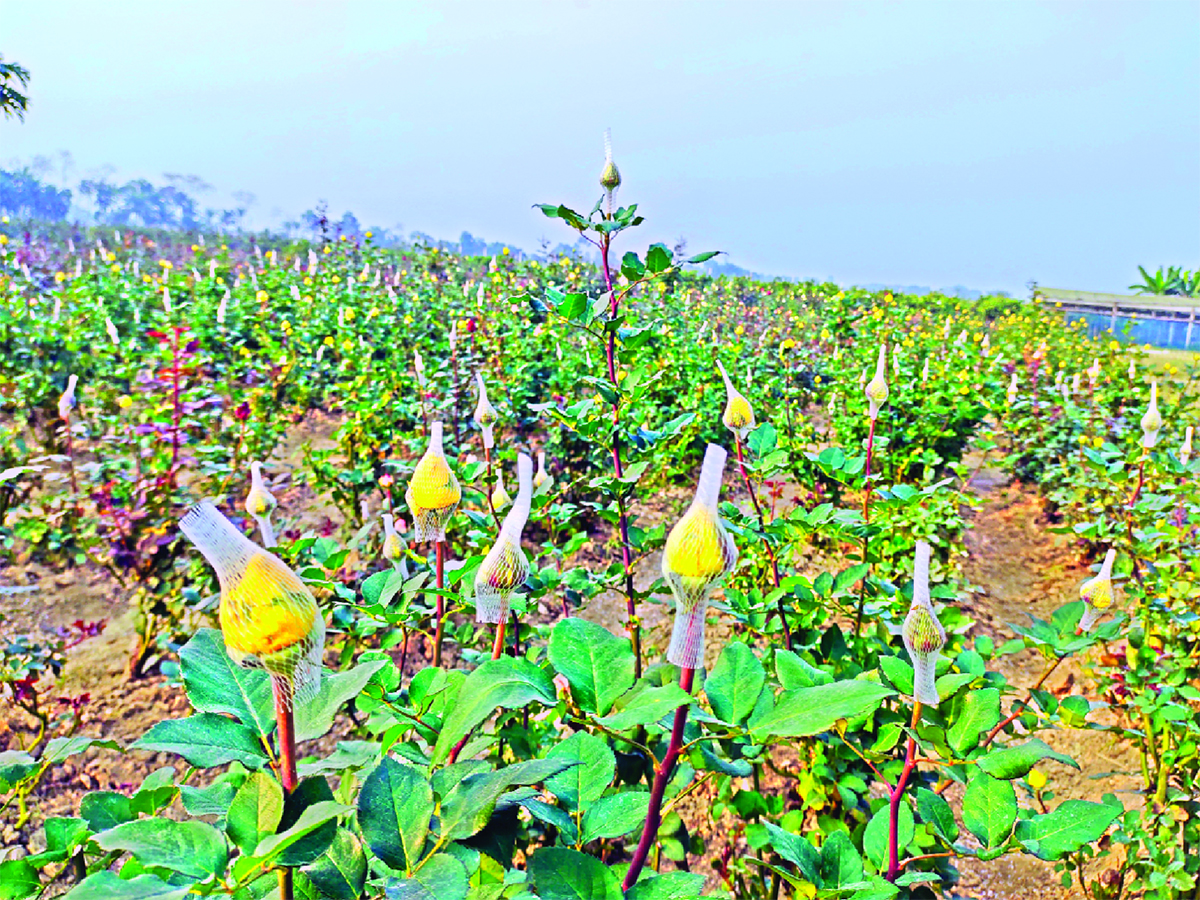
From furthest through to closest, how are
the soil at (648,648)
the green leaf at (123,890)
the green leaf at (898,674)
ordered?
the soil at (648,648) → the green leaf at (898,674) → the green leaf at (123,890)

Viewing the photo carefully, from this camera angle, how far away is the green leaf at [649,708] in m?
0.50

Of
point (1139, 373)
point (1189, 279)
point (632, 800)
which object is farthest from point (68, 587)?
point (1189, 279)

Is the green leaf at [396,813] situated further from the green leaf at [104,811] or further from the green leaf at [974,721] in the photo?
the green leaf at [974,721]

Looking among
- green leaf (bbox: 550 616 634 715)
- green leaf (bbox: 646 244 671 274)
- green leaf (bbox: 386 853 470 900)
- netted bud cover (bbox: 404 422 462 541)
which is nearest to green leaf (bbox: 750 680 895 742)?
green leaf (bbox: 550 616 634 715)

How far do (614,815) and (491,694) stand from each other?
0.18m

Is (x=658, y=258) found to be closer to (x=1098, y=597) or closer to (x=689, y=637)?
(x=689, y=637)

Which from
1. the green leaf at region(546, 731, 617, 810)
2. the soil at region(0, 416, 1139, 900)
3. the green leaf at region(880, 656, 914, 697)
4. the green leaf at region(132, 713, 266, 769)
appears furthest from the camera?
the soil at region(0, 416, 1139, 900)

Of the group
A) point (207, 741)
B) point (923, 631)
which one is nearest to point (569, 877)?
point (207, 741)

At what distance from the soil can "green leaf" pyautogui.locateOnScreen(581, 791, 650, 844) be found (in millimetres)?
784

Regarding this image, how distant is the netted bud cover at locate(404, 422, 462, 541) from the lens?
2.80 ft

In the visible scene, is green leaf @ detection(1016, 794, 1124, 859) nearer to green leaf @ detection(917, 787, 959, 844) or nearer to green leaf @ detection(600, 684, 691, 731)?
green leaf @ detection(917, 787, 959, 844)

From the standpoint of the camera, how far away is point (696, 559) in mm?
496

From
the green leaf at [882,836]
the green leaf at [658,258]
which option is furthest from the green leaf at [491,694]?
the green leaf at [658,258]

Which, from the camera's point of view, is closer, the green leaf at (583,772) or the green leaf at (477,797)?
the green leaf at (477,797)
